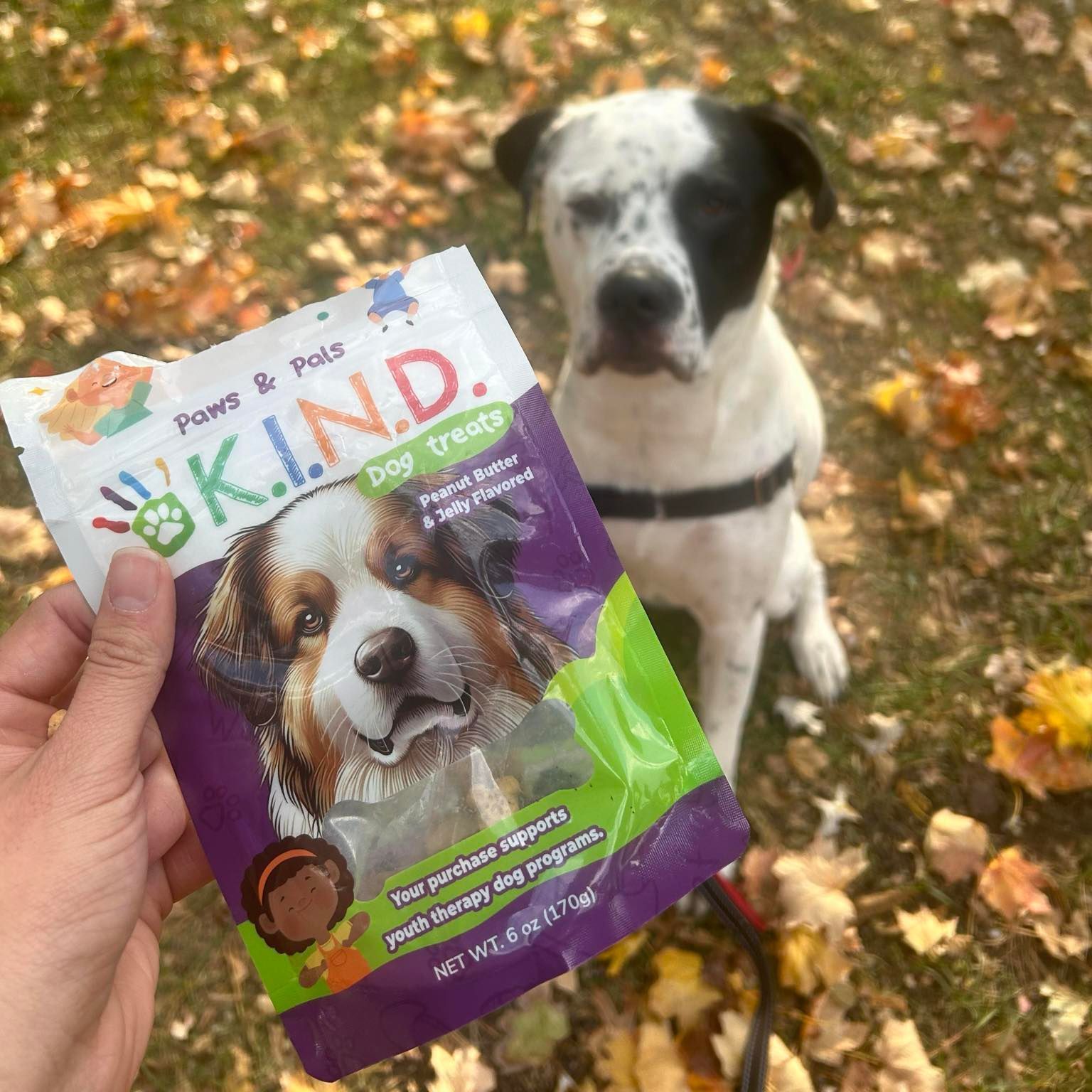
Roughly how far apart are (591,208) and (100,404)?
1133mm

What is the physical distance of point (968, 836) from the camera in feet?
7.68

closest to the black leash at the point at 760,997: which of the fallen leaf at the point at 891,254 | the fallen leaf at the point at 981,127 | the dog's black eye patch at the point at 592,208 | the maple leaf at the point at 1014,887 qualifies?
the maple leaf at the point at 1014,887

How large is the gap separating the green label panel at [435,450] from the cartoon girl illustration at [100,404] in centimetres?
37

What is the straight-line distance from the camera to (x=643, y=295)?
Result: 5.76ft

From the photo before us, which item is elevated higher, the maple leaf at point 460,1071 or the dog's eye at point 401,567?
the dog's eye at point 401,567

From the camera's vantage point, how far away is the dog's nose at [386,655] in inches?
53.0

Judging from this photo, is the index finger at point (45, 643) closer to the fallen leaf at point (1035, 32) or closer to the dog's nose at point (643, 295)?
the dog's nose at point (643, 295)

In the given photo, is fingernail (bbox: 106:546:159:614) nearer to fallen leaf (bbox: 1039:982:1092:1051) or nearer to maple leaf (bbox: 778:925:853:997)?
maple leaf (bbox: 778:925:853:997)

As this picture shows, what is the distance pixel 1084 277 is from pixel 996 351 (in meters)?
0.59

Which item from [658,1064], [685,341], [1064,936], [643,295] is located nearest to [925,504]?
[1064,936]

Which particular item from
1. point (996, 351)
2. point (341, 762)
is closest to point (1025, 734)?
point (996, 351)

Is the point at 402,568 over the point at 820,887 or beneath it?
over

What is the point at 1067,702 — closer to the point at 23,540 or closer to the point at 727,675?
the point at 727,675

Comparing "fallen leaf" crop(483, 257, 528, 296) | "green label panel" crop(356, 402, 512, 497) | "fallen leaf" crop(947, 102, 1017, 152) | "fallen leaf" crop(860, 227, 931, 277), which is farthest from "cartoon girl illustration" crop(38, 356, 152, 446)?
"fallen leaf" crop(947, 102, 1017, 152)
